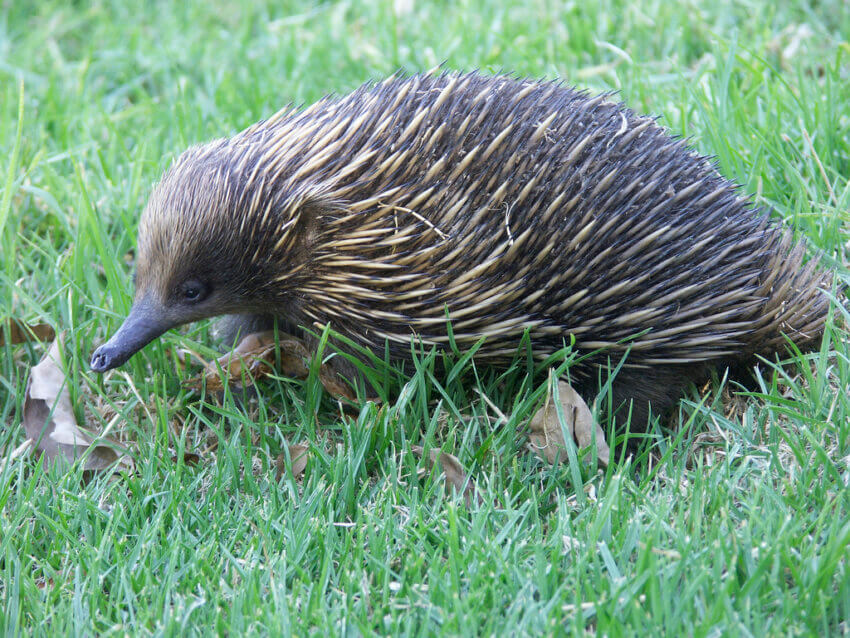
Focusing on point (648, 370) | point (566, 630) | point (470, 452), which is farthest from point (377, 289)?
point (566, 630)

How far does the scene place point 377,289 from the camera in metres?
2.80

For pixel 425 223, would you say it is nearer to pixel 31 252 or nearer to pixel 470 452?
pixel 470 452

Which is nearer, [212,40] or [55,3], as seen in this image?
[212,40]

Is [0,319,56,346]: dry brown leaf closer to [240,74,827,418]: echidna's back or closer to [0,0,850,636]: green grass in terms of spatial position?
[0,0,850,636]: green grass

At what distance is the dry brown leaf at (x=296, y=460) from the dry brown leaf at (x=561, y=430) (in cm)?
66

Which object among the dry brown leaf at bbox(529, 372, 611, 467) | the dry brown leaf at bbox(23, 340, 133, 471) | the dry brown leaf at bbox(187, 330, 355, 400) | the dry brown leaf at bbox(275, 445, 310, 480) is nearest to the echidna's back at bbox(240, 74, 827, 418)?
the dry brown leaf at bbox(529, 372, 611, 467)

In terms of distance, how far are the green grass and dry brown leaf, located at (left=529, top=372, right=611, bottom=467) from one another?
0.19 ft

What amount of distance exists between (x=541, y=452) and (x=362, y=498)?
530mm

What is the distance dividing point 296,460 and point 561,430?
76 cm

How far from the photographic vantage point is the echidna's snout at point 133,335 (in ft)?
9.29

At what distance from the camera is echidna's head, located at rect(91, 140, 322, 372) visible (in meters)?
2.81

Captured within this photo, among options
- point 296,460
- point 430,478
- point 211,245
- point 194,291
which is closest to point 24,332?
point 194,291

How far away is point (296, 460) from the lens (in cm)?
290

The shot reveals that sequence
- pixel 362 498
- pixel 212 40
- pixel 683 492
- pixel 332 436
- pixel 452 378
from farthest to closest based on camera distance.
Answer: pixel 212 40
pixel 332 436
pixel 452 378
pixel 362 498
pixel 683 492
